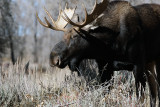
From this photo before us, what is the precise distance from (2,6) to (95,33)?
757 cm

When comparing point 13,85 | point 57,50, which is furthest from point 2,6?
point 57,50

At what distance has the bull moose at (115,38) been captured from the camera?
360 centimetres

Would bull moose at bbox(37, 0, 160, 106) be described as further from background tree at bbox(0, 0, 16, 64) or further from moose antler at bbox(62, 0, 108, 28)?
background tree at bbox(0, 0, 16, 64)

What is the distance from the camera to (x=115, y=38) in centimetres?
372

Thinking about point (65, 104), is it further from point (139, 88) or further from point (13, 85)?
point (13, 85)

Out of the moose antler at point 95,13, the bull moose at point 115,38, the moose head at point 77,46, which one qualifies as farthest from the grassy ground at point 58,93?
the moose antler at point 95,13

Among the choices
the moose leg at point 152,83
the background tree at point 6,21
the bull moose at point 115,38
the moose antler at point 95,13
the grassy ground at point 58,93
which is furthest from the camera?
the background tree at point 6,21

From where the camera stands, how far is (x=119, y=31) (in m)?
3.68

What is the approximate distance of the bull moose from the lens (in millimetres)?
3604

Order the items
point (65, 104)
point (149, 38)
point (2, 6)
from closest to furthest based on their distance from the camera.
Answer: point (65, 104), point (149, 38), point (2, 6)

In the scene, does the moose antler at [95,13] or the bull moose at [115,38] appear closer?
the bull moose at [115,38]

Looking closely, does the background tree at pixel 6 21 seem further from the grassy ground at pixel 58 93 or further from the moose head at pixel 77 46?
the moose head at pixel 77 46

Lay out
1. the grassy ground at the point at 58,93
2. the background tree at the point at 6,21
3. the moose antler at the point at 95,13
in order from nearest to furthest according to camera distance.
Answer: the grassy ground at the point at 58,93 < the moose antler at the point at 95,13 < the background tree at the point at 6,21

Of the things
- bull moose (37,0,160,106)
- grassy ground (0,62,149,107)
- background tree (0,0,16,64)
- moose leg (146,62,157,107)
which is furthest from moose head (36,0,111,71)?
background tree (0,0,16,64)
